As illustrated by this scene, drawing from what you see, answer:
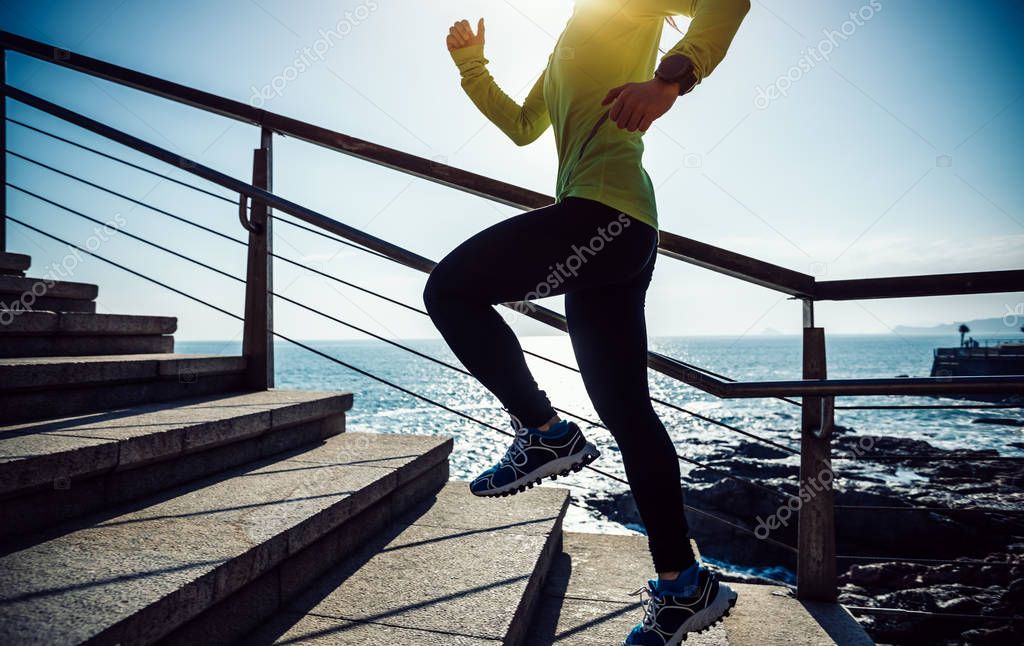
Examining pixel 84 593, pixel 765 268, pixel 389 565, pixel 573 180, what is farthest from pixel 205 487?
pixel 765 268

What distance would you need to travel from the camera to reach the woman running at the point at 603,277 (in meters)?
1.18

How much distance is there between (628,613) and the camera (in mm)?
1906

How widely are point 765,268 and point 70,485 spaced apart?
6.90 ft

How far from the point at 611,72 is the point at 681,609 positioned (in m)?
1.13

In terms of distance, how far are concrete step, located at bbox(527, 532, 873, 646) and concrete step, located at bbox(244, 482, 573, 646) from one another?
8 cm

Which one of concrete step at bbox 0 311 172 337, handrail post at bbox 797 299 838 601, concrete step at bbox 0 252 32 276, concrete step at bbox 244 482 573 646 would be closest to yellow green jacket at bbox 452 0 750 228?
concrete step at bbox 244 482 573 646

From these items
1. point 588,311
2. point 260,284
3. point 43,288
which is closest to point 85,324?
point 43,288

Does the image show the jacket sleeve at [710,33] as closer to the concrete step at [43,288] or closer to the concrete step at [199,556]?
the concrete step at [199,556]

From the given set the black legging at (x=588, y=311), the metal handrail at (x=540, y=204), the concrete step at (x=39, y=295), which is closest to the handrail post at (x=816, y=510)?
the metal handrail at (x=540, y=204)

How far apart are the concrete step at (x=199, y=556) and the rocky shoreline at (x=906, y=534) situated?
65.2 inches

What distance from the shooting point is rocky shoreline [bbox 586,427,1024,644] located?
6.63m

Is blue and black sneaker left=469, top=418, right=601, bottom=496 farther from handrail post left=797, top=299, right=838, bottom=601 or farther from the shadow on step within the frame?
handrail post left=797, top=299, right=838, bottom=601

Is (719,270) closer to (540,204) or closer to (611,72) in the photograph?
(540,204)

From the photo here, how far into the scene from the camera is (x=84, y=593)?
111cm
